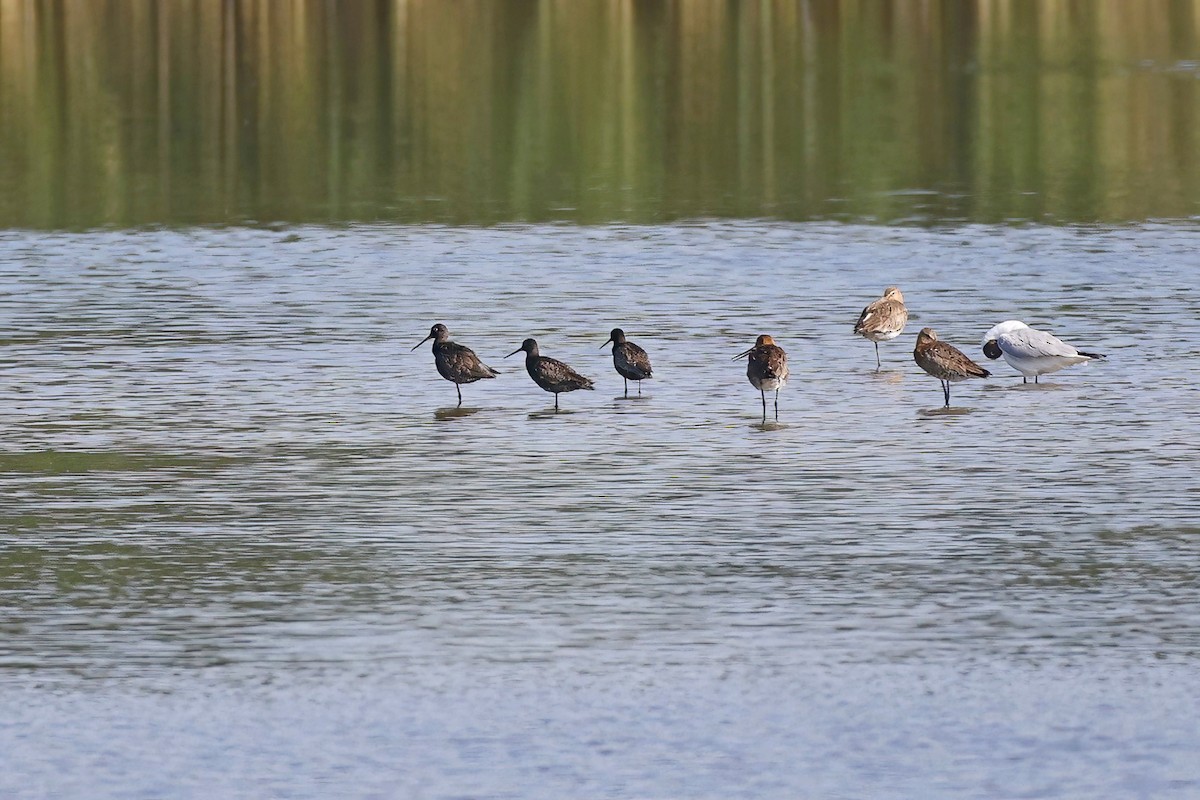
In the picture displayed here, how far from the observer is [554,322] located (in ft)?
77.7

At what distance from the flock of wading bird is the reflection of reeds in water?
12.7 metres

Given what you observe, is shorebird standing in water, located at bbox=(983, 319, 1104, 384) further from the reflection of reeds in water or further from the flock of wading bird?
the reflection of reeds in water

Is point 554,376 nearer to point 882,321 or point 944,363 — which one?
point 944,363

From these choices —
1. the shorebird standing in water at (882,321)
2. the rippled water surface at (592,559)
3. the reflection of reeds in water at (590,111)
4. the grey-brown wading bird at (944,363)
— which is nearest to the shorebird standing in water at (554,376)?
A: the rippled water surface at (592,559)

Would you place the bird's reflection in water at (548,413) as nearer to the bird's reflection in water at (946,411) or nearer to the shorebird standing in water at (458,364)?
the shorebird standing in water at (458,364)

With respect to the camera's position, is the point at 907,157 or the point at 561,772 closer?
the point at 561,772

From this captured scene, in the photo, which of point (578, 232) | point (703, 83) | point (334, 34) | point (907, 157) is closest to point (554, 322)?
point (578, 232)

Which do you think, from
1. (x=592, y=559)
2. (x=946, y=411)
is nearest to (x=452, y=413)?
(x=946, y=411)

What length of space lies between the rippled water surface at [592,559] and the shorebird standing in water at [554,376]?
0.62ft

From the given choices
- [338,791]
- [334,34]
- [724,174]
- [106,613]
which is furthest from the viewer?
[334,34]

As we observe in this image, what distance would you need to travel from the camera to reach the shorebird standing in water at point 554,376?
19.0 meters

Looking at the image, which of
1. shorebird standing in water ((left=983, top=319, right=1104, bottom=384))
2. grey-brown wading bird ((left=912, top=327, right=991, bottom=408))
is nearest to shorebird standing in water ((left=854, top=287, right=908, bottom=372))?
shorebird standing in water ((left=983, top=319, right=1104, bottom=384))

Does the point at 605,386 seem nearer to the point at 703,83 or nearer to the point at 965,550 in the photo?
the point at 965,550

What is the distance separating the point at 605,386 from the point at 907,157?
2158cm
